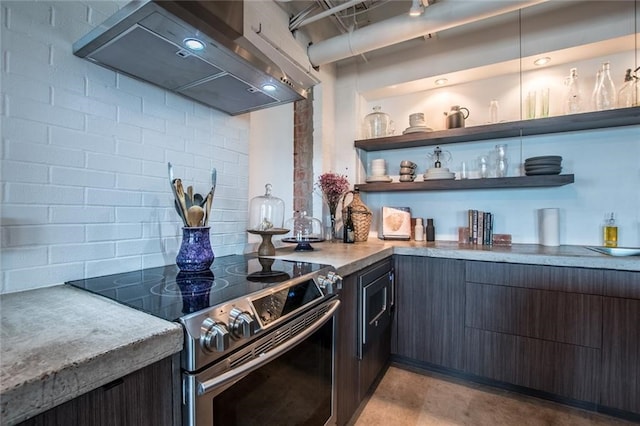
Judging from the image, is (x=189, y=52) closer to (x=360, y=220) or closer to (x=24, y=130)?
(x=24, y=130)

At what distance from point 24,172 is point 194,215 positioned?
574 millimetres

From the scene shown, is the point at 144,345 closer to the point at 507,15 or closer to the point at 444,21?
the point at 444,21

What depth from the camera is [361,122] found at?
2953mm

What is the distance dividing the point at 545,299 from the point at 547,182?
0.86 m

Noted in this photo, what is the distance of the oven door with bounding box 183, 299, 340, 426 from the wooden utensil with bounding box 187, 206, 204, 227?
25.3 inches

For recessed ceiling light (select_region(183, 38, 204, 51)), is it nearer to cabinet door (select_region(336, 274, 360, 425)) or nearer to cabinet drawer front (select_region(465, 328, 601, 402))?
cabinet door (select_region(336, 274, 360, 425))

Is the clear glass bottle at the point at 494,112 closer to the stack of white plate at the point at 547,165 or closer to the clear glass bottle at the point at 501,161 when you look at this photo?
the clear glass bottle at the point at 501,161

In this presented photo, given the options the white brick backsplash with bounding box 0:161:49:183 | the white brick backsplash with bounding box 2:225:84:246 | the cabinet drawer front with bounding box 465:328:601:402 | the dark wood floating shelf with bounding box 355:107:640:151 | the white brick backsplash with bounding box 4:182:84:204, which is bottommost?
the cabinet drawer front with bounding box 465:328:601:402

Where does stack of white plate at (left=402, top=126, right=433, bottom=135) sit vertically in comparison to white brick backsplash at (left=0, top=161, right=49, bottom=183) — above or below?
above

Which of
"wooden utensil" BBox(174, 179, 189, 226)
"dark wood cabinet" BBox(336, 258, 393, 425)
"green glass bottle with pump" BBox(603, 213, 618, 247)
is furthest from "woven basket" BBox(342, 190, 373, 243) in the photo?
"green glass bottle with pump" BBox(603, 213, 618, 247)

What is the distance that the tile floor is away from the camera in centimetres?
164

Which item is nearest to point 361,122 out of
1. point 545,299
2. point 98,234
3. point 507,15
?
point 507,15

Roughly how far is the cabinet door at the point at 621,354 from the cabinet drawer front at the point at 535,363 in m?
0.06

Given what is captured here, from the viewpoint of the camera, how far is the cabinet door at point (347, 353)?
143cm
